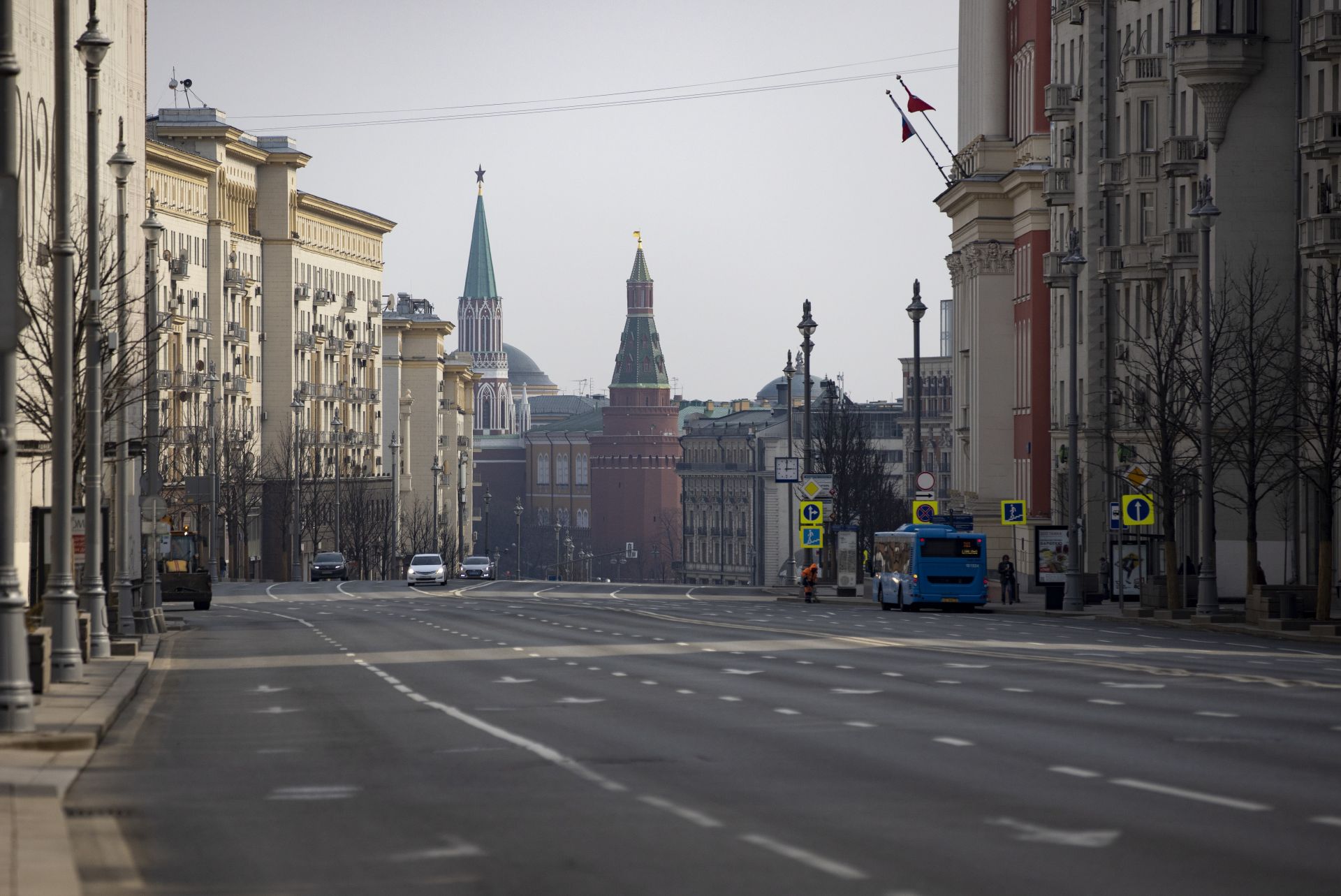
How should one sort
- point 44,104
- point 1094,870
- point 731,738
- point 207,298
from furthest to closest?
point 207,298 < point 44,104 < point 731,738 < point 1094,870

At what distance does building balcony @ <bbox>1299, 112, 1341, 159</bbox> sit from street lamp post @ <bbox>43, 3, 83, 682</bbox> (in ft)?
129

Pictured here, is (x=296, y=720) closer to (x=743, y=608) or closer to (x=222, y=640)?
(x=222, y=640)

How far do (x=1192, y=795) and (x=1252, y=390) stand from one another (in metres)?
37.2

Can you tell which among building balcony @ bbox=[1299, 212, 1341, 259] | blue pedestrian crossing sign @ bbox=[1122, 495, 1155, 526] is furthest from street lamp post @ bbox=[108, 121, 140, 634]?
building balcony @ bbox=[1299, 212, 1341, 259]

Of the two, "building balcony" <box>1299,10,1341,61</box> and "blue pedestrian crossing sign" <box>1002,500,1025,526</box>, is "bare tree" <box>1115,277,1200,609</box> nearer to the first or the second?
"blue pedestrian crossing sign" <box>1002,500,1025,526</box>

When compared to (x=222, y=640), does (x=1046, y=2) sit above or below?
above

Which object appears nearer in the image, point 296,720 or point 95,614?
point 296,720

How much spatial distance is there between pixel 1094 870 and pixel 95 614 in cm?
2405

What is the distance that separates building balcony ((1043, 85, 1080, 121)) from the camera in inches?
3115

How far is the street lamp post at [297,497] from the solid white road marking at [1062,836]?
340 ft

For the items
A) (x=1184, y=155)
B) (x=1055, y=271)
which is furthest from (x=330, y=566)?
(x=1184, y=155)

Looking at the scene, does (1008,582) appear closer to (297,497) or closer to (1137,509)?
(1137,509)

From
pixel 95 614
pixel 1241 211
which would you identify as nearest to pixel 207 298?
pixel 1241 211

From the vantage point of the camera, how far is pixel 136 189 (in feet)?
227
